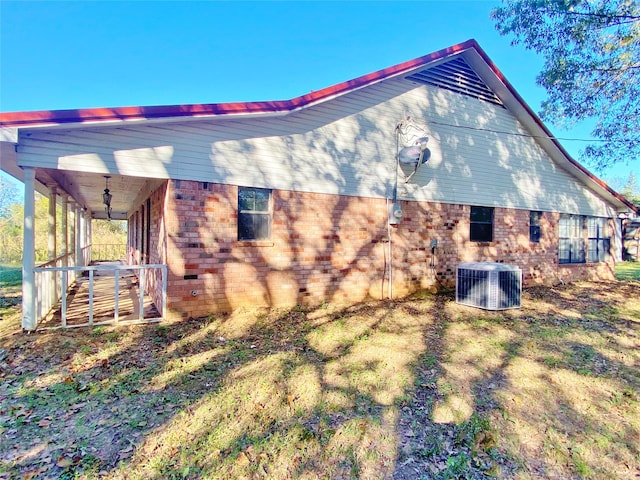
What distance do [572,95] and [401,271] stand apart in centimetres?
828

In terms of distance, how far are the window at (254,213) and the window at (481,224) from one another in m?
6.13

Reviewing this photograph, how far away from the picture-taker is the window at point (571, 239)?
11.6 metres

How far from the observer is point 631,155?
35.8 ft

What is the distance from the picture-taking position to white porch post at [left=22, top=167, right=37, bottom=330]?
510 centimetres

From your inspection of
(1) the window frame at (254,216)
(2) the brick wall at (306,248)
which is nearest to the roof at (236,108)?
(2) the brick wall at (306,248)

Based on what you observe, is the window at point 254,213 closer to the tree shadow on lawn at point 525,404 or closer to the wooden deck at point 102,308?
the wooden deck at point 102,308

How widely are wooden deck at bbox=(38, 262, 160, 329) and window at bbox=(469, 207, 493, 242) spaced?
8.49m

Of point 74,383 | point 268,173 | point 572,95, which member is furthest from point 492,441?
point 572,95

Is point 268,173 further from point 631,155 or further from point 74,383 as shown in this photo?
point 631,155

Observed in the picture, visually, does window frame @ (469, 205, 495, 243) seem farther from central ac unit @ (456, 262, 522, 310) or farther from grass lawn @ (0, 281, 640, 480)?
grass lawn @ (0, 281, 640, 480)

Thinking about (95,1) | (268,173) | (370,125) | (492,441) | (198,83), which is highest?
(198,83)

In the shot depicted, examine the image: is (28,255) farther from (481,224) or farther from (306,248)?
(481,224)

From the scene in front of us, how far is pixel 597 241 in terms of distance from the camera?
494 inches

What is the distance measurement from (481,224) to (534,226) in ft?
8.14
